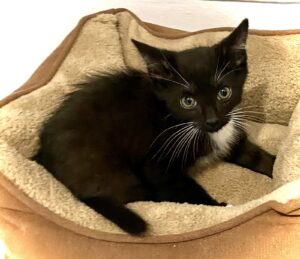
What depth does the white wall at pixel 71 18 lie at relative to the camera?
188 centimetres

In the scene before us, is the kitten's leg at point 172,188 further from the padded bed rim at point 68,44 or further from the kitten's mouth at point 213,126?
the padded bed rim at point 68,44

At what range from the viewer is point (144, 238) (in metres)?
1.19

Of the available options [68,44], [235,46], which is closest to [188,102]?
→ [235,46]

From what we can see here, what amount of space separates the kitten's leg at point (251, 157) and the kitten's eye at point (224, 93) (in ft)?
0.94

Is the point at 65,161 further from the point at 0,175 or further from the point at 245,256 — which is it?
the point at 245,256

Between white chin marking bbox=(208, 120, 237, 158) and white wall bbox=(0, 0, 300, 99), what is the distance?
543 millimetres

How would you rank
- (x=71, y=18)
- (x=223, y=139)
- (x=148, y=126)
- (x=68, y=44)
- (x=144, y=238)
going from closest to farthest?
1. (x=144, y=238)
2. (x=148, y=126)
3. (x=223, y=139)
4. (x=68, y=44)
5. (x=71, y=18)

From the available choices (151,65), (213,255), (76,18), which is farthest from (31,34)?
(213,255)

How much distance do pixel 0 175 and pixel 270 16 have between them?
3.90ft

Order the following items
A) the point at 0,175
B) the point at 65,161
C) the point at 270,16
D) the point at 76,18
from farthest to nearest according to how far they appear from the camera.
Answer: the point at 76,18
the point at 270,16
the point at 65,161
the point at 0,175

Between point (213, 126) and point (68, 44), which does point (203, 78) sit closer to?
point (213, 126)

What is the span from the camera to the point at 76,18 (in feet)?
6.60

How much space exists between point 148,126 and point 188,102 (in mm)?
149

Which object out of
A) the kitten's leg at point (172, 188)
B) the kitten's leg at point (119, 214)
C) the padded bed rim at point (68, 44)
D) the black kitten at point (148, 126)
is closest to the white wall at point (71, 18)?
the padded bed rim at point (68, 44)
